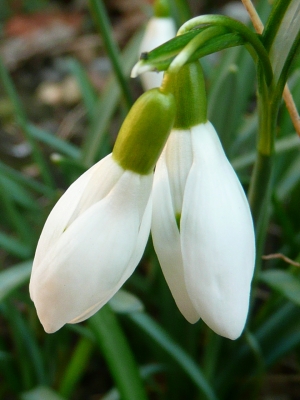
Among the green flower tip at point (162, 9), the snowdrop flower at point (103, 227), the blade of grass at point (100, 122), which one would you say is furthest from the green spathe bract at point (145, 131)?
the blade of grass at point (100, 122)

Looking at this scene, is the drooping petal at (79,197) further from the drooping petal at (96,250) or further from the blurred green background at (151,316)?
the blurred green background at (151,316)

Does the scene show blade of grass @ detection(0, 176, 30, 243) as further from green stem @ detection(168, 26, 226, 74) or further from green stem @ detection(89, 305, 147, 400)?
green stem @ detection(168, 26, 226, 74)

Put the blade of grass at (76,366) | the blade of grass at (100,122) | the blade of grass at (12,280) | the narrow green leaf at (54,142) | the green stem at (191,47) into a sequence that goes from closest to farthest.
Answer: the green stem at (191,47) < the blade of grass at (12,280) < the blade of grass at (76,366) < the blade of grass at (100,122) < the narrow green leaf at (54,142)

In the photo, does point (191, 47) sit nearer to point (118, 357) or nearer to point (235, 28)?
point (235, 28)

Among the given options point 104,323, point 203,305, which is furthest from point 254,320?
point 203,305

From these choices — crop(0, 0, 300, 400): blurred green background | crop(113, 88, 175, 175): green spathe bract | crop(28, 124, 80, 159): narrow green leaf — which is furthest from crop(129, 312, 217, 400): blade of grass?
crop(28, 124, 80, 159): narrow green leaf

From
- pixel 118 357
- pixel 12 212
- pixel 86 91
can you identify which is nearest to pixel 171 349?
pixel 118 357

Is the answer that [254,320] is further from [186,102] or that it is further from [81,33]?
[81,33]
